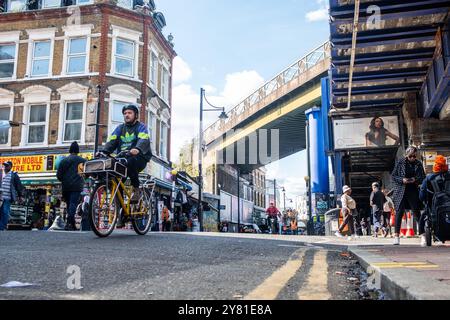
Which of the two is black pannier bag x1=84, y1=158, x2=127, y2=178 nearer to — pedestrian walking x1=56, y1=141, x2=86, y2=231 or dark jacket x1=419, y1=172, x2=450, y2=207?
pedestrian walking x1=56, y1=141, x2=86, y2=231

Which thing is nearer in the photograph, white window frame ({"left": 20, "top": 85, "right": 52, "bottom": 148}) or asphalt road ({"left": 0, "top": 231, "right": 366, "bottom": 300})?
asphalt road ({"left": 0, "top": 231, "right": 366, "bottom": 300})

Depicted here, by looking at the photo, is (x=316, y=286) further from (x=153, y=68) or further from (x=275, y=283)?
(x=153, y=68)

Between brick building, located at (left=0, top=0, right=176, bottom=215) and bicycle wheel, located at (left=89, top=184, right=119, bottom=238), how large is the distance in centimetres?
1508

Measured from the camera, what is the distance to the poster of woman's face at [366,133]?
14922 millimetres

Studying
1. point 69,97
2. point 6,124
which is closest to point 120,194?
point 6,124

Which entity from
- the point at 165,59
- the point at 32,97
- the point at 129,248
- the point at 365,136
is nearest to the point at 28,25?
the point at 32,97

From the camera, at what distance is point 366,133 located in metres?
15.5

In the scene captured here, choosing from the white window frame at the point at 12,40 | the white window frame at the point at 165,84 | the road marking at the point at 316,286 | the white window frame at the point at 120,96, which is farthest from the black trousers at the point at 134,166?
the white window frame at the point at 165,84

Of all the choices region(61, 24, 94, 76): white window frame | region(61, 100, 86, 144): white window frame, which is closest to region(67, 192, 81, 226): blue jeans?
region(61, 100, 86, 144): white window frame

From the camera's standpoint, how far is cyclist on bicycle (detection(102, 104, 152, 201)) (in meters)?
6.59

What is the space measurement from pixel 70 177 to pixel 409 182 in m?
6.66

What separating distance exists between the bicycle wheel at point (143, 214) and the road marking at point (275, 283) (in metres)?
3.12
